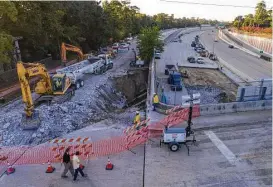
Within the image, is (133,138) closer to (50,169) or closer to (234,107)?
(50,169)

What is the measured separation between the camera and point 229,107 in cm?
1895

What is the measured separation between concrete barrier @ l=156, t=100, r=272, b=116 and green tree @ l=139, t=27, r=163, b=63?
21.4 meters

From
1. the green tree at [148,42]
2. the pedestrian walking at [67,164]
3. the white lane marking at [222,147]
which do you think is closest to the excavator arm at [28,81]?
the pedestrian walking at [67,164]

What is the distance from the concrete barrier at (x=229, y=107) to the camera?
737 inches

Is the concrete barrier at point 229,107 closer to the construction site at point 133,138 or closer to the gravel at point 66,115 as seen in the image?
the construction site at point 133,138

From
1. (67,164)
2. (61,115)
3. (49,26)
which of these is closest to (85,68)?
(61,115)

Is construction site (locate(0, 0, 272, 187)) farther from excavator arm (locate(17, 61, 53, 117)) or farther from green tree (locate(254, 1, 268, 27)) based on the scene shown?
green tree (locate(254, 1, 268, 27))

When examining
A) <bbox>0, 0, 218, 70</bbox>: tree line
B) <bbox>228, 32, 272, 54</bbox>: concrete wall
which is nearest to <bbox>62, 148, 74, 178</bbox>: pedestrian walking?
<bbox>0, 0, 218, 70</bbox>: tree line

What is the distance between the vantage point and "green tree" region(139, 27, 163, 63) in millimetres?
38656

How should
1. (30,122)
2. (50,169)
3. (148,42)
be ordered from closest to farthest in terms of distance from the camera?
(50,169), (30,122), (148,42)

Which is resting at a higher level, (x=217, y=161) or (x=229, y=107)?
(x=229, y=107)

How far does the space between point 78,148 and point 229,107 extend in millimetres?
10878

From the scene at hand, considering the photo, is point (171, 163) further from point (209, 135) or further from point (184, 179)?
point (209, 135)

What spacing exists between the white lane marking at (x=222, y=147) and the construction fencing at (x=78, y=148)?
8.32 feet
